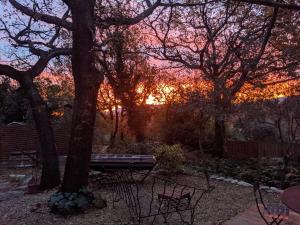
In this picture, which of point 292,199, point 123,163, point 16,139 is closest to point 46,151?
point 123,163

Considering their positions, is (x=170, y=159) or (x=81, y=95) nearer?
(x=81, y=95)

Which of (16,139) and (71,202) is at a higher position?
(16,139)

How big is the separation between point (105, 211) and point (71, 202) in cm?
56

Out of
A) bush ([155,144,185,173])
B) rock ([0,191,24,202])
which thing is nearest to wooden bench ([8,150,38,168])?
rock ([0,191,24,202])

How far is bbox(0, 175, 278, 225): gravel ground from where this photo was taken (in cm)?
554

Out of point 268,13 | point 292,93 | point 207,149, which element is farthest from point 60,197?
point 207,149

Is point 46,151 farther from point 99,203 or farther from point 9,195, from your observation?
point 99,203

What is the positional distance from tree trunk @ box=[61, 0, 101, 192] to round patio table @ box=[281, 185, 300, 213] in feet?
11.1

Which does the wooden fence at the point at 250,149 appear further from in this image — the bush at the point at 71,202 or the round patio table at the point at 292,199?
the round patio table at the point at 292,199

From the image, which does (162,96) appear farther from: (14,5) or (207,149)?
(14,5)

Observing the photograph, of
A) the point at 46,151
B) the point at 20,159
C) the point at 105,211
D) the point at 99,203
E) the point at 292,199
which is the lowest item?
the point at 105,211

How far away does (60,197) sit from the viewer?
5.96 metres

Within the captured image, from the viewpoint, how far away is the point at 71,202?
5.87 metres

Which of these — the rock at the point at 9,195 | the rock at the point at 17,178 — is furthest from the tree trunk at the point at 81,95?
the rock at the point at 17,178
